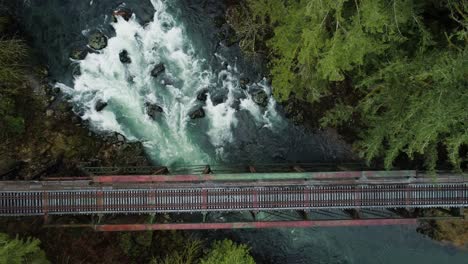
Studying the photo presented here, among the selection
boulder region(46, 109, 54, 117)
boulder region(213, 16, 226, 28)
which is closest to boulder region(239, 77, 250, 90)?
boulder region(213, 16, 226, 28)

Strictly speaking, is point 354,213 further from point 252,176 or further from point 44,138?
point 44,138

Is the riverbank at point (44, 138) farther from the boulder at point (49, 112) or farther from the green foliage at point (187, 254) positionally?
the green foliage at point (187, 254)

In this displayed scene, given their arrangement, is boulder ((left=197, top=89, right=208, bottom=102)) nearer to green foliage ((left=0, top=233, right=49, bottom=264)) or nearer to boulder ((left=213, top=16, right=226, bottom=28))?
boulder ((left=213, top=16, right=226, bottom=28))

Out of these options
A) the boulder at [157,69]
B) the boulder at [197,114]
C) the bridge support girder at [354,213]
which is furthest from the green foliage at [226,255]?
the boulder at [157,69]

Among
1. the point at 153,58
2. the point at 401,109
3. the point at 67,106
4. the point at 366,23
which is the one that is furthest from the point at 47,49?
the point at 401,109

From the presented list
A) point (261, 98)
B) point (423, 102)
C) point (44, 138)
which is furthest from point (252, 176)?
point (44, 138)

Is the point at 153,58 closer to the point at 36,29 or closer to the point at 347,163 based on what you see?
the point at 36,29
